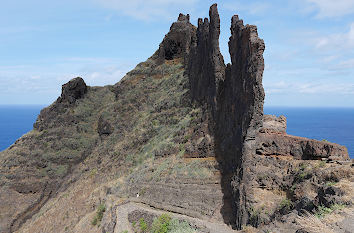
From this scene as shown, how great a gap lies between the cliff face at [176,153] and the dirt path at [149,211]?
15cm

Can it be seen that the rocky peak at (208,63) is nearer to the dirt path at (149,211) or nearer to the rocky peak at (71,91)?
the dirt path at (149,211)

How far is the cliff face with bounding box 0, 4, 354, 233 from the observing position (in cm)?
1645

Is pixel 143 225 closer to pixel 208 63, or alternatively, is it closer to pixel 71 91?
pixel 208 63

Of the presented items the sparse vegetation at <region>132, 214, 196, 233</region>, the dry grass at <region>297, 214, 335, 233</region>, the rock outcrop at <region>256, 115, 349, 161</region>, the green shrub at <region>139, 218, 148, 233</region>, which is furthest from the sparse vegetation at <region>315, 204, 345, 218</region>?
the green shrub at <region>139, 218, 148, 233</region>

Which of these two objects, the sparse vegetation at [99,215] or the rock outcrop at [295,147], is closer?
the rock outcrop at [295,147]

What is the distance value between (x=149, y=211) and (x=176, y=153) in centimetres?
608

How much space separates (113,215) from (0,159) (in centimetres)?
2748

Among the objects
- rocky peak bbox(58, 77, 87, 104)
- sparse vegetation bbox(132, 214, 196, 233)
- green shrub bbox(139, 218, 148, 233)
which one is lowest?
green shrub bbox(139, 218, 148, 233)

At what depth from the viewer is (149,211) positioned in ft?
68.7

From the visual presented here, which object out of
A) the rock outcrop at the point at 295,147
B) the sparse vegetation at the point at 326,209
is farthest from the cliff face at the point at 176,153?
the sparse vegetation at the point at 326,209

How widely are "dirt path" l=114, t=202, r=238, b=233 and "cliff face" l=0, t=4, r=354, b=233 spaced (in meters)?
0.15

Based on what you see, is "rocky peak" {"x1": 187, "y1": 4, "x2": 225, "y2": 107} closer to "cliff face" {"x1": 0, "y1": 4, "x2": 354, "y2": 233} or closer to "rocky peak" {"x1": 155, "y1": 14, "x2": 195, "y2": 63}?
"cliff face" {"x1": 0, "y1": 4, "x2": 354, "y2": 233}

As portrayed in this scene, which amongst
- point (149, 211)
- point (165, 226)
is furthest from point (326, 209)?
point (149, 211)

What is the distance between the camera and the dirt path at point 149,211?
56.0 ft
